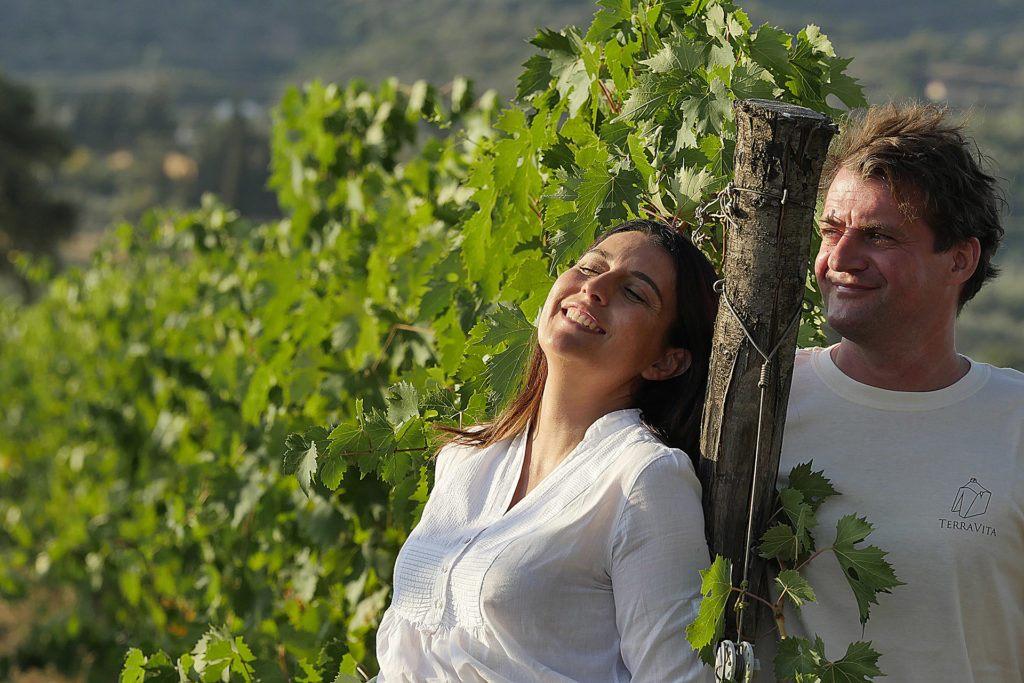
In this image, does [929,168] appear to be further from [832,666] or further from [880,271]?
[832,666]

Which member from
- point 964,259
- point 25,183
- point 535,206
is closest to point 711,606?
point 964,259

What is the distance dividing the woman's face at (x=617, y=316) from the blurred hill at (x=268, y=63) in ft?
82.8

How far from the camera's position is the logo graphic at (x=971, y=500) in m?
1.79

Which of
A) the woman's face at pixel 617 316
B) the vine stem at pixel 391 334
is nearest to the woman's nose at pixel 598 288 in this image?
the woman's face at pixel 617 316

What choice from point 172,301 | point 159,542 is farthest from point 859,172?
point 172,301

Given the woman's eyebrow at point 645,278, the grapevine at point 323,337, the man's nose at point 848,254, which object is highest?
the man's nose at point 848,254

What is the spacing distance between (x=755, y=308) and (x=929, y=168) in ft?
1.63

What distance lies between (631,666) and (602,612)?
10 centimetres

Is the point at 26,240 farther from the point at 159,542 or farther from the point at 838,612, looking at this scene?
the point at 838,612

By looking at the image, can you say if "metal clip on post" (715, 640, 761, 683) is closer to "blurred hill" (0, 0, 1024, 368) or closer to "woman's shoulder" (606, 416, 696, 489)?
"woman's shoulder" (606, 416, 696, 489)

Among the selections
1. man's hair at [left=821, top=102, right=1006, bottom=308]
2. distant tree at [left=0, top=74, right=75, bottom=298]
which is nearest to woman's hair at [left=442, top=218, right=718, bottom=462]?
man's hair at [left=821, top=102, right=1006, bottom=308]

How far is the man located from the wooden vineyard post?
215 mm

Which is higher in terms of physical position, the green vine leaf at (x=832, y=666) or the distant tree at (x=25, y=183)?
the green vine leaf at (x=832, y=666)

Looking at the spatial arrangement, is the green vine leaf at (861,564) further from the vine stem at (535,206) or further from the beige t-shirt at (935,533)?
the vine stem at (535,206)
